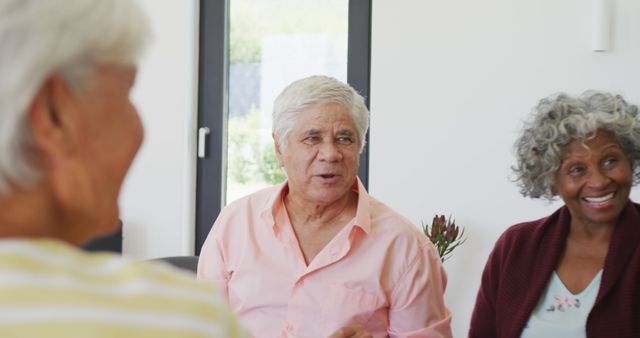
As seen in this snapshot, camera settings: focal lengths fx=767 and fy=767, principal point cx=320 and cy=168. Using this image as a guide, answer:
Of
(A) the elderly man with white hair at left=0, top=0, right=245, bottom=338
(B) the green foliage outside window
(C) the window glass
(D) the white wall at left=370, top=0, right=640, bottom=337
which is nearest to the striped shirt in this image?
(A) the elderly man with white hair at left=0, top=0, right=245, bottom=338

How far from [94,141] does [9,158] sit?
0.27ft

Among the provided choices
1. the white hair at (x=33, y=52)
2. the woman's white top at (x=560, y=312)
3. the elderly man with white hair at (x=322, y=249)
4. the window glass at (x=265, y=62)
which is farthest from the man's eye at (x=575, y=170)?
the window glass at (x=265, y=62)

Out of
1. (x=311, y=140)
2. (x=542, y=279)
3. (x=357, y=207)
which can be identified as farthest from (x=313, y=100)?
(x=542, y=279)

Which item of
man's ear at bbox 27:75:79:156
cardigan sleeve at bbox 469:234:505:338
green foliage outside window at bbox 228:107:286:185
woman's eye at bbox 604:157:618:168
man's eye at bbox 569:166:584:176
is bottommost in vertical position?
cardigan sleeve at bbox 469:234:505:338

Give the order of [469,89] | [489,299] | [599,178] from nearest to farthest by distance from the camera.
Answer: [599,178] → [489,299] → [469,89]

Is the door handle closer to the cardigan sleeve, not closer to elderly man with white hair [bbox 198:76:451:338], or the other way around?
elderly man with white hair [bbox 198:76:451:338]

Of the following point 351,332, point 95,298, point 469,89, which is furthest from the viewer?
point 469,89

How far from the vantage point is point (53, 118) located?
0.70 m

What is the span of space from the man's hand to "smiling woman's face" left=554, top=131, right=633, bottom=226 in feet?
2.18

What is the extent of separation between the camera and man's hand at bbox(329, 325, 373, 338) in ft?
6.04

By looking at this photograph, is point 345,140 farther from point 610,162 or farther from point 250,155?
point 250,155

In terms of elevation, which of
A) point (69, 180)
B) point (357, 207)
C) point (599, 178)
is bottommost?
point (357, 207)

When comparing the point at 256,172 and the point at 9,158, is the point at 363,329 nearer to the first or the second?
the point at 9,158

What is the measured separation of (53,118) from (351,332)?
127 centimetres
